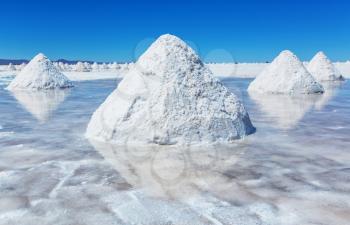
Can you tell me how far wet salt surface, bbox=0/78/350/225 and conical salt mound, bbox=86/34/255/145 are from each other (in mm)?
289

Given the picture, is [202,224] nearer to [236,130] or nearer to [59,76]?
[236,130]

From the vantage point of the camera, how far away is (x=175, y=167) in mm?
4980

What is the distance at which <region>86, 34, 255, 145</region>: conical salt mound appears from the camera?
6.28 m

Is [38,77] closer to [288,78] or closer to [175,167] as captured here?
[288,78]

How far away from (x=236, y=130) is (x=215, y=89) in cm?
77

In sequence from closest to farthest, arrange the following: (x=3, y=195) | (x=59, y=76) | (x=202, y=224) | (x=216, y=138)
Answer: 1. (x=202, y=224)
2. (x=3, y=195)
3. (x=216, y=138)
4. (x=59, y=76)

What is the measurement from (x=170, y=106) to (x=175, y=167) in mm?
1589

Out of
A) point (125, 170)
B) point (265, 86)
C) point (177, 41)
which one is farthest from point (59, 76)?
point (125, 170)

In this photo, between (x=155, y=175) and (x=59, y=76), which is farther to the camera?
(x=59, y=76)

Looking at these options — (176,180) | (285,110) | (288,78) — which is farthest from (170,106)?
(288,78)

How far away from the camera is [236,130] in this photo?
6629 millimetres

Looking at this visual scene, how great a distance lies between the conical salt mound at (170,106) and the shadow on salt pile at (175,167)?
28 centimetres

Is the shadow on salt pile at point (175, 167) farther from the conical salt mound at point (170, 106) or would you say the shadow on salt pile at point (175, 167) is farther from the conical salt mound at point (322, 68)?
the conical salt mound at point (322, 68)

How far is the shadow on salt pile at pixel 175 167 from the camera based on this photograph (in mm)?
4172
